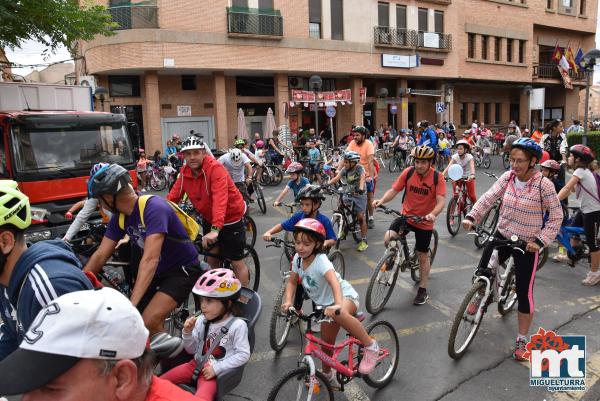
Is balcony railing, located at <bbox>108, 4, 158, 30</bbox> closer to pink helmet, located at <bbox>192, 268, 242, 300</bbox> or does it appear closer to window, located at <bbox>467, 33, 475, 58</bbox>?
pink helmet, located at <bbox>192, 268, 242, 300</bbox>

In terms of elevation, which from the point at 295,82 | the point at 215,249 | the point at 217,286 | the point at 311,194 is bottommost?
the point at 215,249

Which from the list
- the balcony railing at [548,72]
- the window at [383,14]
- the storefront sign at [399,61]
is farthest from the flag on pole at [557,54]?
the window at [383,14]

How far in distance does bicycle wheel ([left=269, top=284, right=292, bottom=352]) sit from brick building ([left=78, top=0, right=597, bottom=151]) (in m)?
16.8

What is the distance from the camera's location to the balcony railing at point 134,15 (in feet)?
68.9

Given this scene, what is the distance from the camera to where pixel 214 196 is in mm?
4527

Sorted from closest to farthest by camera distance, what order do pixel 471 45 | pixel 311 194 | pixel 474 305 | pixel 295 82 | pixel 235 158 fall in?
pixel 474 305 < pixel 311 194 < pixel 235 158 < pixel 295 82 < pixel 471 45

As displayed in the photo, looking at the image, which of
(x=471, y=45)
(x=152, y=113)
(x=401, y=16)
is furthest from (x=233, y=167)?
(x=471, y=45)

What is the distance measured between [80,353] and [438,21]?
34126mm

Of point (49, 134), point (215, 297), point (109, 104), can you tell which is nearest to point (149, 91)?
point (109, 104)

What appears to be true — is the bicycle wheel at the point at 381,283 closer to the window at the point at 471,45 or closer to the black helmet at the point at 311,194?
the black helmet at the point at 311,194

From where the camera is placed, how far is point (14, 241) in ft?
7.14

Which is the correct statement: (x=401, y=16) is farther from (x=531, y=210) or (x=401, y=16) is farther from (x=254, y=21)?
(x=531, y=210)

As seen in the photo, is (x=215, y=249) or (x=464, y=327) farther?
(x=215, y=249)

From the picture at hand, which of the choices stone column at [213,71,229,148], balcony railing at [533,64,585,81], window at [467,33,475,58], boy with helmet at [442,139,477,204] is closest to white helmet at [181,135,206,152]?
boy with helmet at [442,139,477,204]
